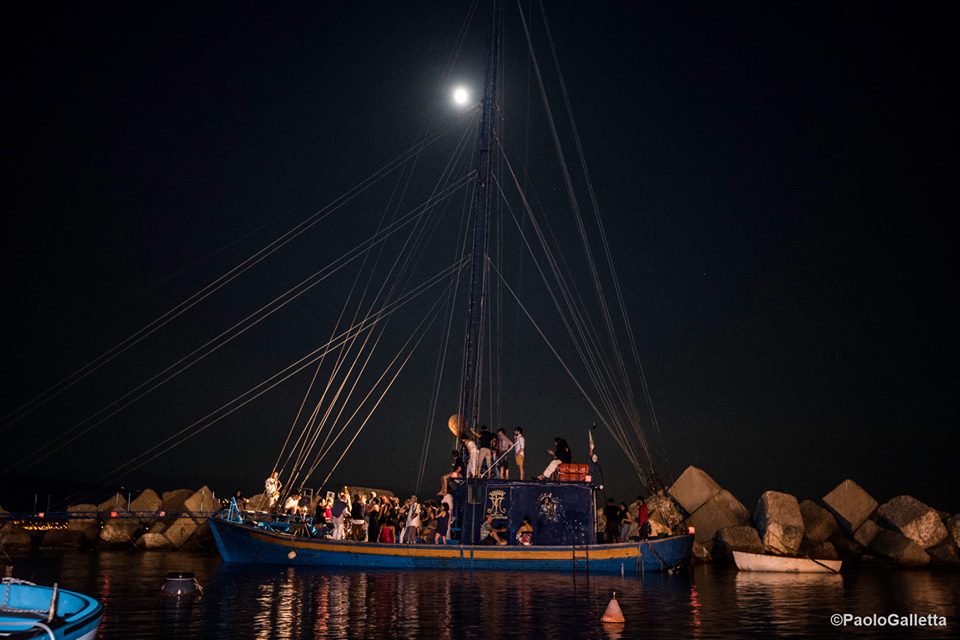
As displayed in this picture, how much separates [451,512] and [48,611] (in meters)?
18.8

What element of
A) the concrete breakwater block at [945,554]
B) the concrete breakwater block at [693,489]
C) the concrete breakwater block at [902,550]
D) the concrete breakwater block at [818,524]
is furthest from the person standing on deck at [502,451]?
the concrete breakwater block at [945,554]

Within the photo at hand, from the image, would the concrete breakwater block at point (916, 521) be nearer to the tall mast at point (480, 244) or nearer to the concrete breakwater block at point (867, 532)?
the concrete breakwater block at point (867, 532)

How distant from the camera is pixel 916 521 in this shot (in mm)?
36062

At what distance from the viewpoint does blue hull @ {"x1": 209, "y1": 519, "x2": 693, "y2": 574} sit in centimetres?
2805

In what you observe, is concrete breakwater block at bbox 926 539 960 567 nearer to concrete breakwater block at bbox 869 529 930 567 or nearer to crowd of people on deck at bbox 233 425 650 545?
concrete breakwater block at bbox 869 529 930 567

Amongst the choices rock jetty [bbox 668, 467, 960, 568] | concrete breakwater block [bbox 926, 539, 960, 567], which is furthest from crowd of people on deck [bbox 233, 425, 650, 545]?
concrete breakwater block [bbox 926, 539, 960, 567]

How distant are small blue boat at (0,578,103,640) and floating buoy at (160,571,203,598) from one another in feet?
29.4

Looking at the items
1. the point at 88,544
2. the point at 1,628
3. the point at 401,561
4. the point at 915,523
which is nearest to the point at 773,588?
the point at 401,561

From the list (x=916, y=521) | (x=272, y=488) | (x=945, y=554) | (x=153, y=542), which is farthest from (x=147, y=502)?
(x=945, y=554)

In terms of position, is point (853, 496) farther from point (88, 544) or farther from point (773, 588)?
point (88, 544)

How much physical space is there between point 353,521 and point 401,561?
11.2 ft

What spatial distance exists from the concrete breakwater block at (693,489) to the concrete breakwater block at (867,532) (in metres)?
6.64

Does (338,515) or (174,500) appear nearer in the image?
(338,515)

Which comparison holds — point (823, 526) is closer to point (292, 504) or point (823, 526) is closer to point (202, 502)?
point (292, 504)
